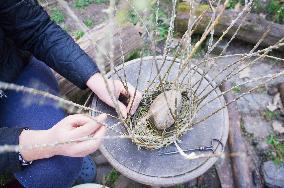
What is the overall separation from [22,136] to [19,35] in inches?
24.4

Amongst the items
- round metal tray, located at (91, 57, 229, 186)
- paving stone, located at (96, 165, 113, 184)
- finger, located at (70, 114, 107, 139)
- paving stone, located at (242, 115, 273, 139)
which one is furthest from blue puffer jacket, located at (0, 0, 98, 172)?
paving stone, located at (242, 115, 273, 139)

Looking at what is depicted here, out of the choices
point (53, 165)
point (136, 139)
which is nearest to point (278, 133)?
point (136, 139)

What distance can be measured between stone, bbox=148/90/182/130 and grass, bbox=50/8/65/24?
5.84ft

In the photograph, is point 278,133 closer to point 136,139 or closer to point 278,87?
point 278,87

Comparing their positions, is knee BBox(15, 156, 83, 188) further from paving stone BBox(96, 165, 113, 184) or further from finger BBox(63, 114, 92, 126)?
paving stone BBox(96, 165, 113, 184)

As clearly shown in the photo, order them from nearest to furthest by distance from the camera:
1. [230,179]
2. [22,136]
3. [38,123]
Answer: [22,136] → [38,123] → [230,179]

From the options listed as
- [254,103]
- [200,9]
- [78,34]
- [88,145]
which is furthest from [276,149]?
[78,34]

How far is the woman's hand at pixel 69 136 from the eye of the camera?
5.59 feet

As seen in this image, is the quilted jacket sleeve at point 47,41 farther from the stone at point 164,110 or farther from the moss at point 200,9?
the moss at point 200,9

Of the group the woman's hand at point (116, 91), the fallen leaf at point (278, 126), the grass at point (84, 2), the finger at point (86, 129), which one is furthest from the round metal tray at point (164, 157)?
the grass at point (84, 2)

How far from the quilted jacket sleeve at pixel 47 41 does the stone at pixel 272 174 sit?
54.1 inches

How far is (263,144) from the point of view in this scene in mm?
2900

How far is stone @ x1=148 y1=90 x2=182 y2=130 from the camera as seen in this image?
Result: 6.42 feet

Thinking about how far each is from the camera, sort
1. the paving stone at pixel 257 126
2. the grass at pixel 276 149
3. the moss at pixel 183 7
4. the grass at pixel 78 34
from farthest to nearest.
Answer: the moss at pixel 183 7, the grass at pixel 78 34, the paving stone at pixel 257 126, the grass at pixel 276 149
